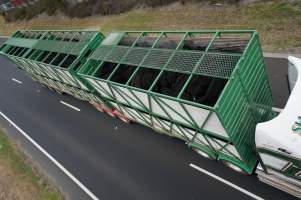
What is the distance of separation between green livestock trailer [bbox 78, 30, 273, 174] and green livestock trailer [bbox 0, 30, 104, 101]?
2216mm

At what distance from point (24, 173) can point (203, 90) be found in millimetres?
11374

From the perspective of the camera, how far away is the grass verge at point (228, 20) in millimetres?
15383

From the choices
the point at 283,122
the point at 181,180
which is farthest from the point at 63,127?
the point at 283,122

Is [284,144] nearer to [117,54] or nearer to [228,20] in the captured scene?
[117,54]

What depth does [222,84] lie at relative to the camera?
10.3m

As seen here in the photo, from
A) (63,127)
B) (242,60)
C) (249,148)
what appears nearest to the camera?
(242,60)

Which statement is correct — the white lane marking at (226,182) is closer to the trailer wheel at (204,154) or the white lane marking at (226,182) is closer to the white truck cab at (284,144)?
the trailer wheel at (204,154)

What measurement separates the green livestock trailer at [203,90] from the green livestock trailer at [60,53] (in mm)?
2216

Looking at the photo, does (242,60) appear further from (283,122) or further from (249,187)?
(249,187)

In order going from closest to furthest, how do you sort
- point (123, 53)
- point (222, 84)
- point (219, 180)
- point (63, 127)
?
1. point (222, 84)
2. point (219, 180)
3. point (123, 53)
4. point (63, 127)

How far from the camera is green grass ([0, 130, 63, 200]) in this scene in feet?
45.3

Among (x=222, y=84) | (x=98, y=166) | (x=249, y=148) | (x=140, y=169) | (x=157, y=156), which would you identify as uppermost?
(x=222, y=84)

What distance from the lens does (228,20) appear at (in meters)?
18.4

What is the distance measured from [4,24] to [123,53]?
4679 centimetres
